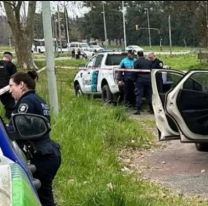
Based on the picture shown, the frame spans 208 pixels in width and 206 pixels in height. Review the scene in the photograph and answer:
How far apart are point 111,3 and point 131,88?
7925 cm

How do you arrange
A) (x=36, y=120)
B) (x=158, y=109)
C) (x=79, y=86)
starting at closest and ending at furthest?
(x=36, y=120) < (x=158, y=109) < (x=79, y=86)

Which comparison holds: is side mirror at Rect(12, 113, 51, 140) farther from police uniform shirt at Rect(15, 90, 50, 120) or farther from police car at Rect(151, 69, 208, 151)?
police car at Rect(151, 69, 208, 151)

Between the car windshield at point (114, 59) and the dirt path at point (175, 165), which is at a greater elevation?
the car windshield at point (114, 59)

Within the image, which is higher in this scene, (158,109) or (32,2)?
(32,2)

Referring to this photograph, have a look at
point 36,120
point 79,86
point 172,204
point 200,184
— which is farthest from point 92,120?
point 79,86

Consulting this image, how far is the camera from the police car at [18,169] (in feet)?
8.16

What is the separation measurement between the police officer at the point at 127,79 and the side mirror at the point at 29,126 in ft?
39.3

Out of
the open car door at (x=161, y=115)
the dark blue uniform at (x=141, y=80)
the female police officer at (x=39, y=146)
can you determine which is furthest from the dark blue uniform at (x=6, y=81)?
the female police officer at (x=39, y=146)

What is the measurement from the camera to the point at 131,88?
16594 mm

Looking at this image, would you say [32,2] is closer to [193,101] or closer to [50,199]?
[193,101]

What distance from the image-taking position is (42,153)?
195 inches

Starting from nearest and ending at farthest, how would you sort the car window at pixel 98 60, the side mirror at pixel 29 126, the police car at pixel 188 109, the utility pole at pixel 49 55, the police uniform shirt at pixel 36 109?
→ 1. the side mirror at pixel 29 126
2. the police uniform shirt at pixel 36 109
3. the police car at pixel 188 109
4. the utility pole at pixel 49 55
5. the car window at pixel 98 60

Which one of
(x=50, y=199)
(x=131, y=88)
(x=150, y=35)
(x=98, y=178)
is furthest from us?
(x=150, y=35)

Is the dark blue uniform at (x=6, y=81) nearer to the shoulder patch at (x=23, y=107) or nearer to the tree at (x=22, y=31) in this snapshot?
the shoulder patch at (x=23, y=107)
